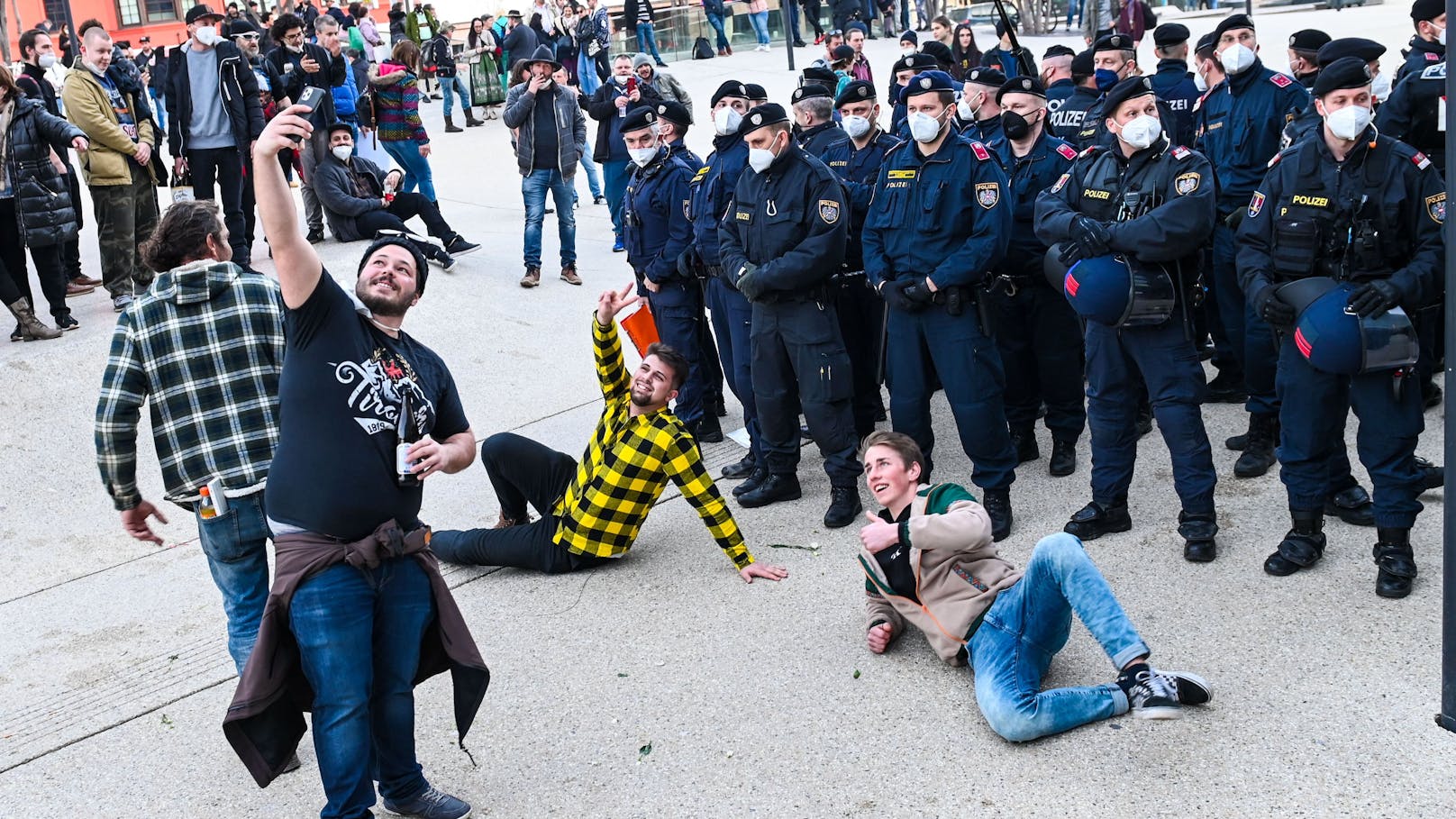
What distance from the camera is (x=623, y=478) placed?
18.1ft

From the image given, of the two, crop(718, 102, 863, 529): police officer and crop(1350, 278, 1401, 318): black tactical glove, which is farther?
crop(718, 102, 863, 529): police officer

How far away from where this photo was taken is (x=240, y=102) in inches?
381

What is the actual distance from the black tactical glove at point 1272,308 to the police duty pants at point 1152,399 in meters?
0.42

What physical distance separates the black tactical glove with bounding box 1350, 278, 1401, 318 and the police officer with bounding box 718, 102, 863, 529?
2.19m

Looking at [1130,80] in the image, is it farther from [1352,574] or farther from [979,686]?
[979,686]

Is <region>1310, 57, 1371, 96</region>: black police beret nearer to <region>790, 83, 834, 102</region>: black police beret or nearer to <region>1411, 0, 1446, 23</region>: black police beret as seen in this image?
<region>1411, 0, 1446, 23</region>: black police beret

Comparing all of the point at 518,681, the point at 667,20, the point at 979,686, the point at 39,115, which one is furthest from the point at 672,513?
the point at 667,20

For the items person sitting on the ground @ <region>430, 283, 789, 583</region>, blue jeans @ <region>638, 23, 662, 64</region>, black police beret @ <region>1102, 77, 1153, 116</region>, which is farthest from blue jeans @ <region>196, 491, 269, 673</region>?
blue jeans @ <region>638, 23, 662, 64</region>

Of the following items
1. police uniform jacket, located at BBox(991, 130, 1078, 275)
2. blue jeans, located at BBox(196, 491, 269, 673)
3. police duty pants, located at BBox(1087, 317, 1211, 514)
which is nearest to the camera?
blue jeans, located at BBox(196, 491, 269, 673)

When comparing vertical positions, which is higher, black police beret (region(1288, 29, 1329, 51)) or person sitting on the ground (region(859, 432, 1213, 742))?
black police beret (region(1288, 29, 1329, 51))

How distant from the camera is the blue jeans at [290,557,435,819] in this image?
358 centimetres

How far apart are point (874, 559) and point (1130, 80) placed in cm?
219

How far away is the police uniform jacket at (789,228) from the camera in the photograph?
19.4 feet

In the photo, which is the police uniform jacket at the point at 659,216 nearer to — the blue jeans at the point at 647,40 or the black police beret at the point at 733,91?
the black police beret at the point at 733,91
